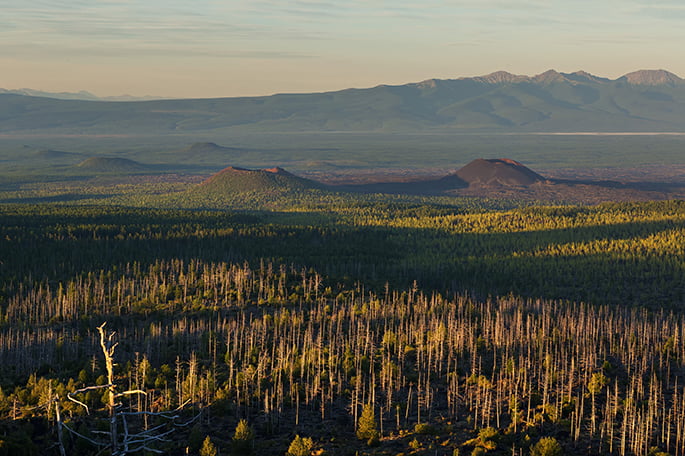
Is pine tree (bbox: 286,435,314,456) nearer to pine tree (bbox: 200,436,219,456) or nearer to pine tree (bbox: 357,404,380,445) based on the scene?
pine tree (bbox: 357,404,380,445)

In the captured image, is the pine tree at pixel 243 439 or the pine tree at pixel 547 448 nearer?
the pine tree at pixel 547 448

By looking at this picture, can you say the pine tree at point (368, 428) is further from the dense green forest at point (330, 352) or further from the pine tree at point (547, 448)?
the pine tree at point (547, 448)

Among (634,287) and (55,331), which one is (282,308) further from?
(634,287)

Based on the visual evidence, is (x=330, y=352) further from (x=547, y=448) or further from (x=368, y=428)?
(x=547, y=448)

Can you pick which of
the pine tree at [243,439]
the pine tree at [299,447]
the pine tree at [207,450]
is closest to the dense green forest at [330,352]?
the pine tree at [243,439]

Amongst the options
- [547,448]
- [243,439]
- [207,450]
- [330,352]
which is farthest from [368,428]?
[330,352]

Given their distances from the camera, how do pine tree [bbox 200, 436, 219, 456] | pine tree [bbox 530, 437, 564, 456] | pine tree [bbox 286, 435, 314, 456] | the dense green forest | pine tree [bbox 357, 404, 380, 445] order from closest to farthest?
pine tree [bbox 200, 436, 219, 456]
pine tree [bbox 286, 435, 314, 456]
pine tree [bbox 530, 437, 564, 456]
pine tree [bbox 357, 404, 380, 445]
the dense green forest

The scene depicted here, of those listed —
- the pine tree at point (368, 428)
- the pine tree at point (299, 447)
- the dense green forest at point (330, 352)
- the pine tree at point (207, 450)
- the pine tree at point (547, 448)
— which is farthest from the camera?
the dense green forest at point (330, 352)

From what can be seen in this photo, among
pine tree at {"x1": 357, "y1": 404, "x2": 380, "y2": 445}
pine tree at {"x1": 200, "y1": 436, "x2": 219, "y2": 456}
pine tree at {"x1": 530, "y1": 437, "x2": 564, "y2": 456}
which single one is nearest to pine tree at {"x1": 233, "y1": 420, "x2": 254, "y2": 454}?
pine tree at {"x1": 200, "y1": 436, "x2": 219, "y2": 456}
